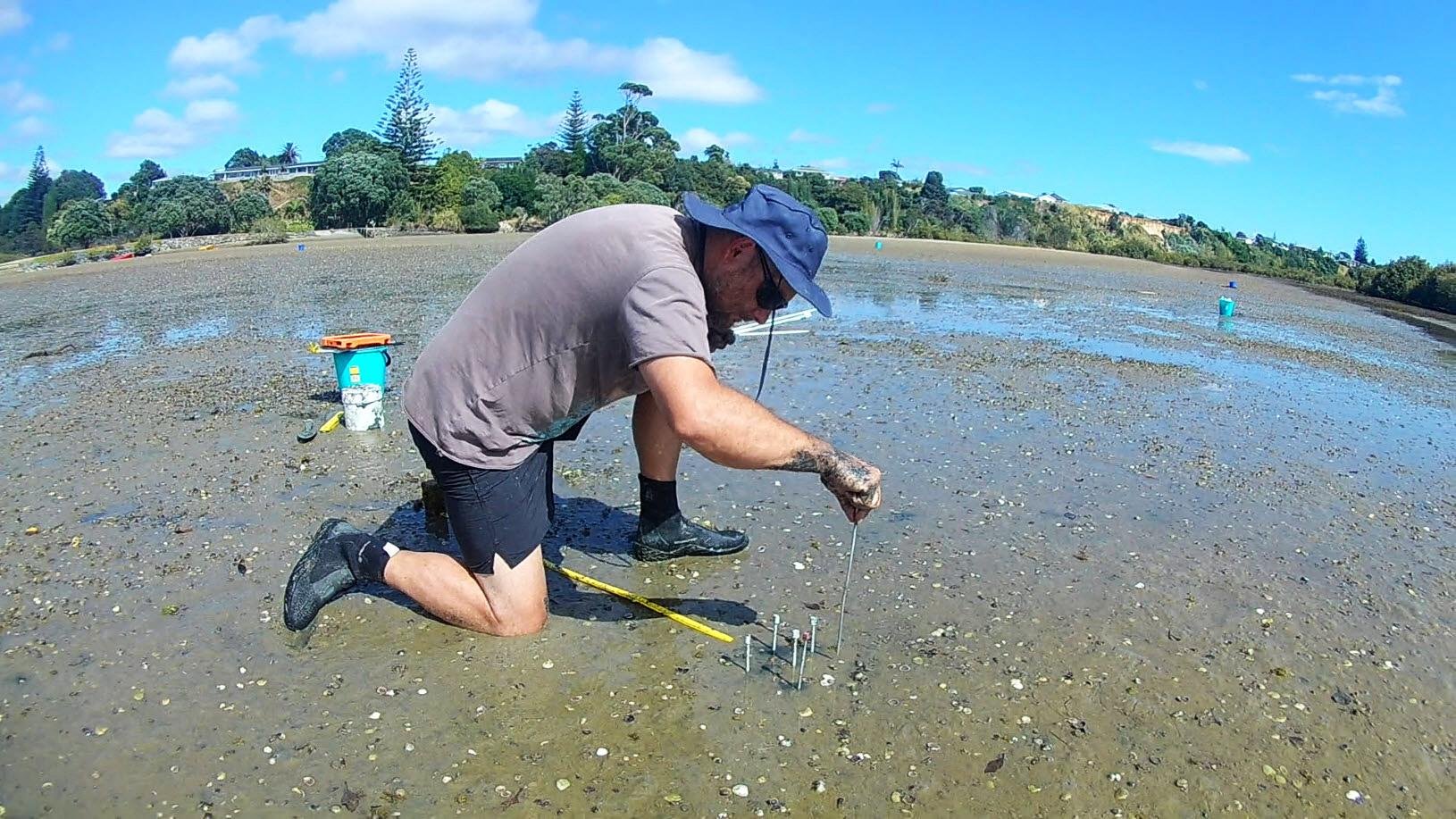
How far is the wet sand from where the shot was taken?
9.56 feet

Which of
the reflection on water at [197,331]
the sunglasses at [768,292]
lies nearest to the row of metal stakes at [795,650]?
the sunglasses at [768,292]

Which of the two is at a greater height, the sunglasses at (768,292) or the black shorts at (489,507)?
the sunglasses at (768,292)

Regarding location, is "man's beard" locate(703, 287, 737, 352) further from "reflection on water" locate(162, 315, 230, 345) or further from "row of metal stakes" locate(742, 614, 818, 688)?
"reflection on water" locate(162, 315, 230, 345)

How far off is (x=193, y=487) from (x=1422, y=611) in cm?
651

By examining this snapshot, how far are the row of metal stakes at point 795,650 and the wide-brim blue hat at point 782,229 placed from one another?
128cm

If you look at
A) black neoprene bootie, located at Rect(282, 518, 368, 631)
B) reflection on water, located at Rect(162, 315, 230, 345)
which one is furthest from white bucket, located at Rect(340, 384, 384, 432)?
reflection on water, located at Rect(162, 315, 230, 345)

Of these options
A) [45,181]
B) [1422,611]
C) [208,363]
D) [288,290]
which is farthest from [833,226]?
[45,181]

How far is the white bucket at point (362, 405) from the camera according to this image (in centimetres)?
650

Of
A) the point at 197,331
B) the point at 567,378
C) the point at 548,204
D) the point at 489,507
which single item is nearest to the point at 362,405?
the point at 489,507

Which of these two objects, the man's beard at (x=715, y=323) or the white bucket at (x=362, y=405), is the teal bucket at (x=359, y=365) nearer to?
the white bucket at (x=362, y=405)

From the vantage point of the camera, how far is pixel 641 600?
4.11 meters

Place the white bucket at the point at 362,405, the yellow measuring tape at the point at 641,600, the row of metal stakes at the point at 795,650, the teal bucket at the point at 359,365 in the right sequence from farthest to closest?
the teal bucket at the point at 359,365, the white bucket at the point at 362,405, the yellow measuring tape at the point at 641,600, the row of metal stakes at the point at 795,650

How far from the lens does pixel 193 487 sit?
5.41 m

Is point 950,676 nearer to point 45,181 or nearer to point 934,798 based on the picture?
point 934,798
